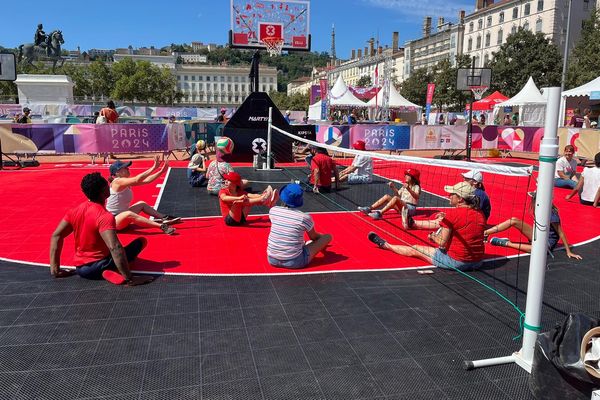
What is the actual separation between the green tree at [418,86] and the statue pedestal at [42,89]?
53.0 metres

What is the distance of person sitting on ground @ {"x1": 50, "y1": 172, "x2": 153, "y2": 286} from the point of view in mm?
4984

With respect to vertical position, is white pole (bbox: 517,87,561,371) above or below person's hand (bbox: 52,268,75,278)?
above

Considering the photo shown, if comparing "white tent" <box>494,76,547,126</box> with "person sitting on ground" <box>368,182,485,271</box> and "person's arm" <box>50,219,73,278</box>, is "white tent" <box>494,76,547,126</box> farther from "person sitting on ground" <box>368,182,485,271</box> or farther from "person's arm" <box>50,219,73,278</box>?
"person's arm" <box>50,219,73,278</box>

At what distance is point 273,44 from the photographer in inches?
800

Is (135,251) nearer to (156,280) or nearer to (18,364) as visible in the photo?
(156,280)

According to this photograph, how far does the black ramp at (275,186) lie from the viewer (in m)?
9.77

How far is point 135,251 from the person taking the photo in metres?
5.73

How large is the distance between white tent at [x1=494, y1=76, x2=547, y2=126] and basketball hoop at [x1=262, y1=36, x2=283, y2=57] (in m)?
18.3

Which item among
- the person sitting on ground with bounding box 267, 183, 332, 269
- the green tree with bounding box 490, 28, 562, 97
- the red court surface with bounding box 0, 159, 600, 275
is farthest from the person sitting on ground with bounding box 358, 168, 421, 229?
the green tree with bounding box 490, 28, 562, 97

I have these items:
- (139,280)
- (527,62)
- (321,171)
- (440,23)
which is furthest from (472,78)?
(440,23)

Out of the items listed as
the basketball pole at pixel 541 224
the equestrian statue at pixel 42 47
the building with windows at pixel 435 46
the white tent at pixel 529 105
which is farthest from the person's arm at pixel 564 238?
the building with windows at pixel 435 46

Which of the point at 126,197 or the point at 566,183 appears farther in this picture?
the point at 566,183

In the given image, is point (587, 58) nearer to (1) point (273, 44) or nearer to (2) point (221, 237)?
(1) point (273, 44)

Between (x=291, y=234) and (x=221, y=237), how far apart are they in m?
2.26
